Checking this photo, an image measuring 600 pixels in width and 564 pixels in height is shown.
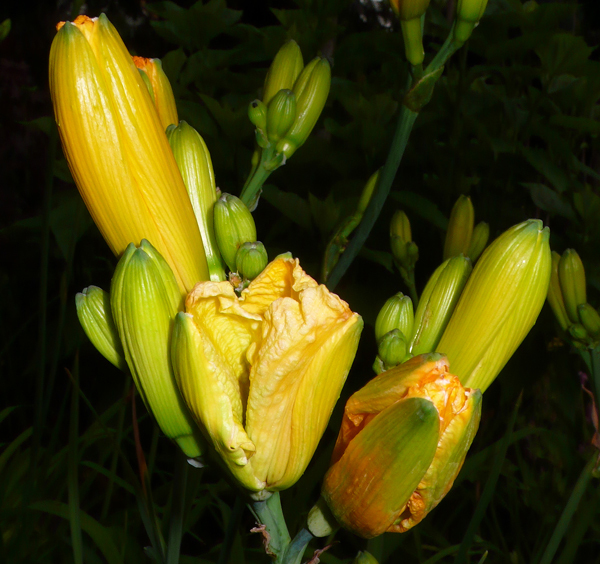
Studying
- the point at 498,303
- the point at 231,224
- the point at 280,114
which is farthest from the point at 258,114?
the point at 498,303

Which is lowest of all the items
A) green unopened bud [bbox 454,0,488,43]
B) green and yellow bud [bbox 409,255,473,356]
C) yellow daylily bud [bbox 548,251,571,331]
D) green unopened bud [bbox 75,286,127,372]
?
yellow daylily bud [bbox 548,251,571,331]

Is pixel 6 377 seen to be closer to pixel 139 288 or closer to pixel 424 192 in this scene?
pixel 424 192

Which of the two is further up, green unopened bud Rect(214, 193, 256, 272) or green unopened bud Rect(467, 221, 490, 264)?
green unopened bud Rect(214, 193, 256, 272)

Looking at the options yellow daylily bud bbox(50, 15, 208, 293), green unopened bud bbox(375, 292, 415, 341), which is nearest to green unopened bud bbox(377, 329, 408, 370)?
green unopened bud bbox(375, 292, 415, 341)

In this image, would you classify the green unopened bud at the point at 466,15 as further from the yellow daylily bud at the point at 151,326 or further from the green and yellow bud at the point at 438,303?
the yellow daylily bud at the point at 151,326

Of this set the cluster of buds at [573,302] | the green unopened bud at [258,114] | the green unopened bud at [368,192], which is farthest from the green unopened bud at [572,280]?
the green unopened bud at [258,114]

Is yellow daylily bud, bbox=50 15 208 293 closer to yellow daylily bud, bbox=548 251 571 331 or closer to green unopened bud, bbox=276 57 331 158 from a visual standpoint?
green unopened bud, bbox=276 57 331 158

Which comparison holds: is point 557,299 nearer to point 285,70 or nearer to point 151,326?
point 285,70

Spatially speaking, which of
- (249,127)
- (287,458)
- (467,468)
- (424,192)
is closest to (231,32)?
(249,127)
